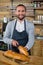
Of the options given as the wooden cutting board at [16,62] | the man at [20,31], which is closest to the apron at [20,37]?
the man at [20,31]

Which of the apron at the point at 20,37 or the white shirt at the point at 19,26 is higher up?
the white shirt at the point at 19,26

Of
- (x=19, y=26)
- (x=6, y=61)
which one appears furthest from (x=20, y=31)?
(x=6, y=61)

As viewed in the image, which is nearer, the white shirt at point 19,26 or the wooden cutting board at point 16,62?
the wooden cutting board at point 16,62

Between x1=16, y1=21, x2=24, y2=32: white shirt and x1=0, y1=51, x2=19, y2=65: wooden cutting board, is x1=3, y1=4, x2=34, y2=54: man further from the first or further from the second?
x1=0, y1=51, x2=19, y2=65: wooden cutting board

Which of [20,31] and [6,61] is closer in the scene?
[6,61]

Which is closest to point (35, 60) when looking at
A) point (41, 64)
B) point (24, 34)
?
point (41, 64)

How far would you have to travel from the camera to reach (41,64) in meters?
1.96

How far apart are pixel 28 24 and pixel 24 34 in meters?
0.16

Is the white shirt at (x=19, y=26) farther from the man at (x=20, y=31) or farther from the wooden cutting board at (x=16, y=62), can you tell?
the wooden cutting board at (x=16, y=62)

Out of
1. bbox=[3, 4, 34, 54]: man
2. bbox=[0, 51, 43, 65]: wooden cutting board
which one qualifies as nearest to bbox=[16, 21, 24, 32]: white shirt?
bbox=[3, 4, 34, 54]: man

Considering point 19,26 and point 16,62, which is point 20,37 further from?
point 16,62

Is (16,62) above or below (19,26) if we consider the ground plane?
below

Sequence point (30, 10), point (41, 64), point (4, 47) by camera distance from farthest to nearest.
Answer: point (30, 10), point (4, 47), point (41, 64)

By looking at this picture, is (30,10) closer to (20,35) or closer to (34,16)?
(34,16)
